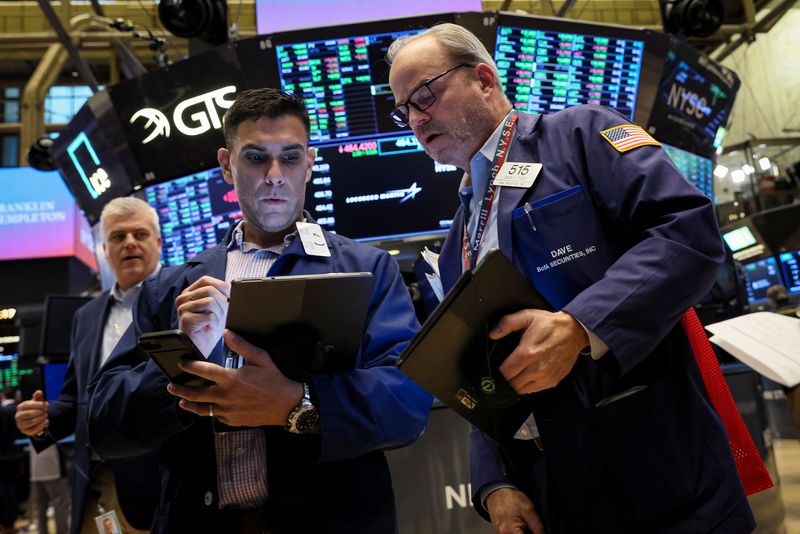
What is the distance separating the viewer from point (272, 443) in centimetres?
162

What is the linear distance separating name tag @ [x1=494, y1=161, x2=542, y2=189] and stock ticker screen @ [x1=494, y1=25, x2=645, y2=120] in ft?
9.17

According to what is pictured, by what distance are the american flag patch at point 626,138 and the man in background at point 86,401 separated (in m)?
2.16

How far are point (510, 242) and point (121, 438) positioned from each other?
105 cm

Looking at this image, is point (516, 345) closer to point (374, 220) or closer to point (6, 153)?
point (374, 220)

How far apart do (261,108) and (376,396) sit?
2.97 feet


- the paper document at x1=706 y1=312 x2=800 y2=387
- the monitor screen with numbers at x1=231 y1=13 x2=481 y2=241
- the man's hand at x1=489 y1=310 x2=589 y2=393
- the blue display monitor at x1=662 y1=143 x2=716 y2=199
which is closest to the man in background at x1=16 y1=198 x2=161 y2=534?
the monitor screen with numbers at x1=231 y1=13 x2=481 y2=241

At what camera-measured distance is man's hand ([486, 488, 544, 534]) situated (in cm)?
157

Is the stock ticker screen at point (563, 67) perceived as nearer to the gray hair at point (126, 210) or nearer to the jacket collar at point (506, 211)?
the gray hair at point (126, 210)

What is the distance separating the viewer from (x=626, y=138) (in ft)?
4.98

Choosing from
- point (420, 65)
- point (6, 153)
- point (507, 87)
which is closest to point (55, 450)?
point (507, 87)

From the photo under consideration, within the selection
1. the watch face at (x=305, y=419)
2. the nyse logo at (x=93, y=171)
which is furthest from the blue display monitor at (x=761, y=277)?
the watch face at (x=305, y=419)

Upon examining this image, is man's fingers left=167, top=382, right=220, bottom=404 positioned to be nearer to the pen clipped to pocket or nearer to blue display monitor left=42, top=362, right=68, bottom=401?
the pen clipped to pocket

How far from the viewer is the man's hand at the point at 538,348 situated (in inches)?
48.9

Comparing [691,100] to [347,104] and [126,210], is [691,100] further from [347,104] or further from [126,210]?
[126,210]
